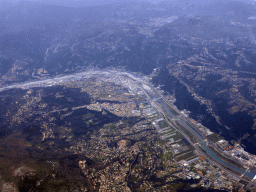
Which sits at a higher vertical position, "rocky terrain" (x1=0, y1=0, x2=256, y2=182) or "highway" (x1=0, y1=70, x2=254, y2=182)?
"rocky terrain" (x1=0, y1=0, x2=256, y2=182)

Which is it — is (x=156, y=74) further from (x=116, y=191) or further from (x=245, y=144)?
(x=116, y=191)

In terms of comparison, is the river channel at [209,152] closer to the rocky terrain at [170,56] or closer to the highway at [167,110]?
the highway at [167,110]

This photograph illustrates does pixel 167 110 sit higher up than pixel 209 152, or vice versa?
pixel 209 152

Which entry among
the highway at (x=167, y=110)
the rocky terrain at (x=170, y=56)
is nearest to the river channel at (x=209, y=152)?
the highway at (x=167, y=110)

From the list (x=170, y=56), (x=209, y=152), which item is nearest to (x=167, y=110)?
(x=209, y=152)

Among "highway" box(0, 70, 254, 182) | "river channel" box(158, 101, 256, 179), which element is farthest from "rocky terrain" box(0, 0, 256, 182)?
"river channel" box(158, 101, 256, 179)

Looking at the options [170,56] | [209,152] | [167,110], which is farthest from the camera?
[170,56]

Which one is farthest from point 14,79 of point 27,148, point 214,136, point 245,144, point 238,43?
point 238,43

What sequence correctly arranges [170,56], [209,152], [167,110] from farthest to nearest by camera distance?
[170,56] < [167,110] < [209,152]

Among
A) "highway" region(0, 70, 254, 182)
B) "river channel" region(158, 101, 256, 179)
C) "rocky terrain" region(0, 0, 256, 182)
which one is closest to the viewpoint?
"river channel" region(158, 101, 256, 179)

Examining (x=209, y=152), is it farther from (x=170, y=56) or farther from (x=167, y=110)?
(x=170, y=56)

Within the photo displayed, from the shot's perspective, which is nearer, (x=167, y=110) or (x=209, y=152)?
(x=209, y=152)

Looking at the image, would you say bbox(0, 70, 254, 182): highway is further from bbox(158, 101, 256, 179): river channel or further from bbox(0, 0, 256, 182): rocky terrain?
bbox(0, 0, 256, 182): rocky terrain
